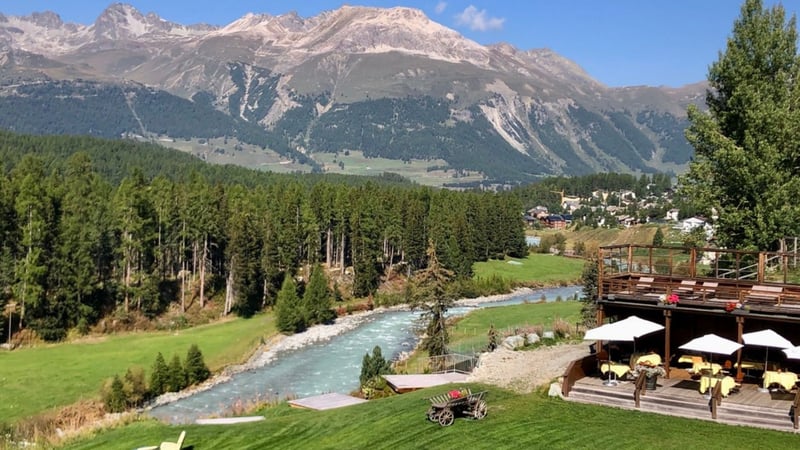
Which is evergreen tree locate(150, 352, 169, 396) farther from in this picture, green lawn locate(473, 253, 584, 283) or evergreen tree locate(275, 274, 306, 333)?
green lawn locate(473, 253, 584, 283)

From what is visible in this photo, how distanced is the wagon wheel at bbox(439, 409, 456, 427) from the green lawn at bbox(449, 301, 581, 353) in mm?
34675

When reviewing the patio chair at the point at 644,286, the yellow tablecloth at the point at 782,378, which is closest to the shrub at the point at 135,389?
the patio chair at the point at 644,286

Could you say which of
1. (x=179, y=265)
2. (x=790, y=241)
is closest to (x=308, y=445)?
(x=790, y=241)

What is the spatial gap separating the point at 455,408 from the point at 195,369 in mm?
36386

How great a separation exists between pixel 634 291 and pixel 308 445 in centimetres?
1589

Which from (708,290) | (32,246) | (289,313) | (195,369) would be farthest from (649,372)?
(32,246)

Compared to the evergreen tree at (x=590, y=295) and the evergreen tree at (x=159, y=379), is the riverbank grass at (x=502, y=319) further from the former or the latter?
the evergreen tree at (x=159, y=379)

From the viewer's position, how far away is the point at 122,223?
82.2 meters

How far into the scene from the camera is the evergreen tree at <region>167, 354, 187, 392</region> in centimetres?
5416

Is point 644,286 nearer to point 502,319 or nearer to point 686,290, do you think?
point 686,290

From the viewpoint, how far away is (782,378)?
25.0m

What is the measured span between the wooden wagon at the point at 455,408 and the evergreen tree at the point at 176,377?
34.2 meters

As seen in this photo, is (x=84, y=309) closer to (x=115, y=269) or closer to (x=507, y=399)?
(x=115, y=269)

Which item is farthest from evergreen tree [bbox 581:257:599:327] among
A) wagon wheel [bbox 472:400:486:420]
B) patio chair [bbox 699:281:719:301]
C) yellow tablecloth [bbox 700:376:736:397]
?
wagon wheel [bbox 472:400:486:420]
